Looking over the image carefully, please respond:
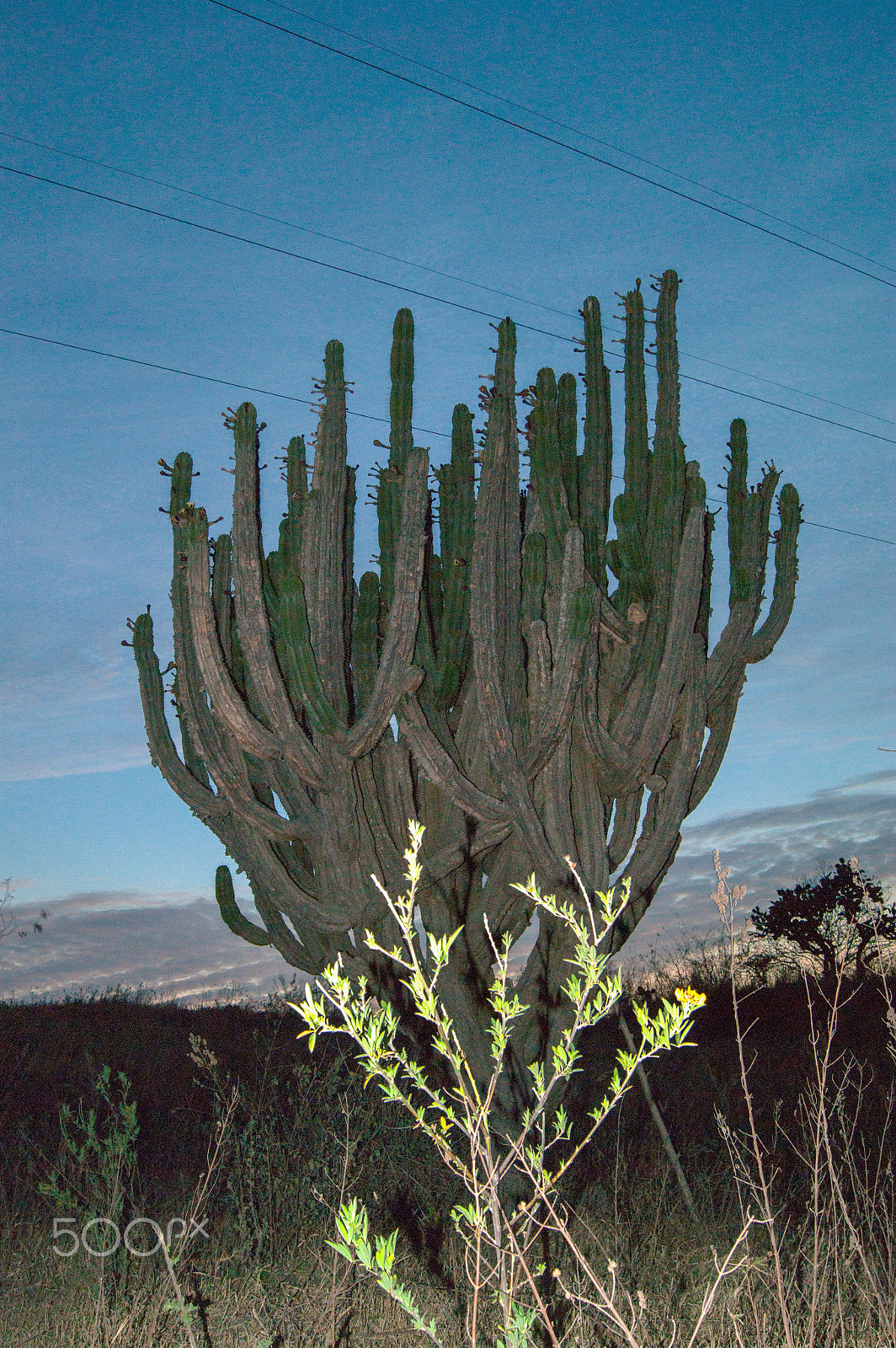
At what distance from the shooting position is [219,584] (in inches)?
283

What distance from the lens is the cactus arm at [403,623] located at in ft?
19.3

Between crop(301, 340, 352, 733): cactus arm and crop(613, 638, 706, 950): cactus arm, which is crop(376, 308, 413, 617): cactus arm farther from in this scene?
crop(613, 638, 706, 950): cactus arm

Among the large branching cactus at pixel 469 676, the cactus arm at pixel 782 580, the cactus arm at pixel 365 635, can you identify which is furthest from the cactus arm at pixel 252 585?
the cactus arm at pixel 782 580

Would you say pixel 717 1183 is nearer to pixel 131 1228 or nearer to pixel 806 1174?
pixel 806 1174

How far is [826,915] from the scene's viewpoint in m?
14.6

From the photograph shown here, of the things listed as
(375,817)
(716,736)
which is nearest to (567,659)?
(375,817)

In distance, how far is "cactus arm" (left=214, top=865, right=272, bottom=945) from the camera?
7.48 m

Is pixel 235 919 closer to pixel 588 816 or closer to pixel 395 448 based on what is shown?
pixel 588 816

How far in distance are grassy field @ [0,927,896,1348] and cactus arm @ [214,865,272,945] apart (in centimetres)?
109

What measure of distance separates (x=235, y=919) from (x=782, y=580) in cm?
473

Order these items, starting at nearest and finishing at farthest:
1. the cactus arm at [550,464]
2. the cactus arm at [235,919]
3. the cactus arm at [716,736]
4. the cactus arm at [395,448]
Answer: the cactus arm at [550,464]
the cactus arm at [395,448]
the cactus arm at [716,736]
the cactus arm at [235,919]

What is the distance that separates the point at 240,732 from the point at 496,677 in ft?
5.34

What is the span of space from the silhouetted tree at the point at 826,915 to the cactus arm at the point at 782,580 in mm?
8322

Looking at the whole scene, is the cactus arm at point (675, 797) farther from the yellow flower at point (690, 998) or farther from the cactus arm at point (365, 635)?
the yellow flower at point (690, 998)
